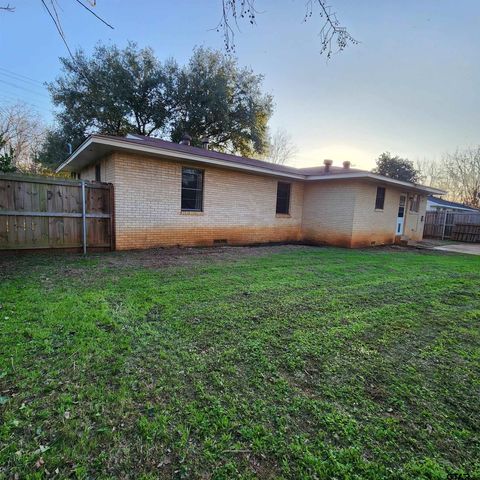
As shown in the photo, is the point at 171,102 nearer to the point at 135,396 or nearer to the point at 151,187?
the point at 151,187

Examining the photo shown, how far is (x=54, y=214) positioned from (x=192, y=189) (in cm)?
402

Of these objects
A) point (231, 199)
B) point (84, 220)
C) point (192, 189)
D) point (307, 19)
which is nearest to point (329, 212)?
point (231, 199)

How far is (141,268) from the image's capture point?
6004mm

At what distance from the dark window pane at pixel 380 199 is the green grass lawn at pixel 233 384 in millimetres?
8322

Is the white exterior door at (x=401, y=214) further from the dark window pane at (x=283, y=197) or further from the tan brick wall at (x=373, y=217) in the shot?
the dark window pane at (x=283, y=197)

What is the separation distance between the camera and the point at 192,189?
30.9 ft

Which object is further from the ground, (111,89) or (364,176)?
(111,89)

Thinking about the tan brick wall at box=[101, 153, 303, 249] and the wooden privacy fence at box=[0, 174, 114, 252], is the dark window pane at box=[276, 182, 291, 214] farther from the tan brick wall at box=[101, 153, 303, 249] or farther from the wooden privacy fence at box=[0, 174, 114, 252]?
the wooden privacy fence at box=[0, 174, 114, 252]

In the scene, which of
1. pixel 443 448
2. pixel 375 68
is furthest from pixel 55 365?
pixel 375 68

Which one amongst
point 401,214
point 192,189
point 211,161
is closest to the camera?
point 211,161

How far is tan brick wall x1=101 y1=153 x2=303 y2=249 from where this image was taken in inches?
317

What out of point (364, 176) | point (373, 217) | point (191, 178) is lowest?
point (373, 217)

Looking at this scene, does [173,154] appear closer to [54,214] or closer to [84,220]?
[84,220]

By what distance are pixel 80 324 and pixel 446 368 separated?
146 inches
